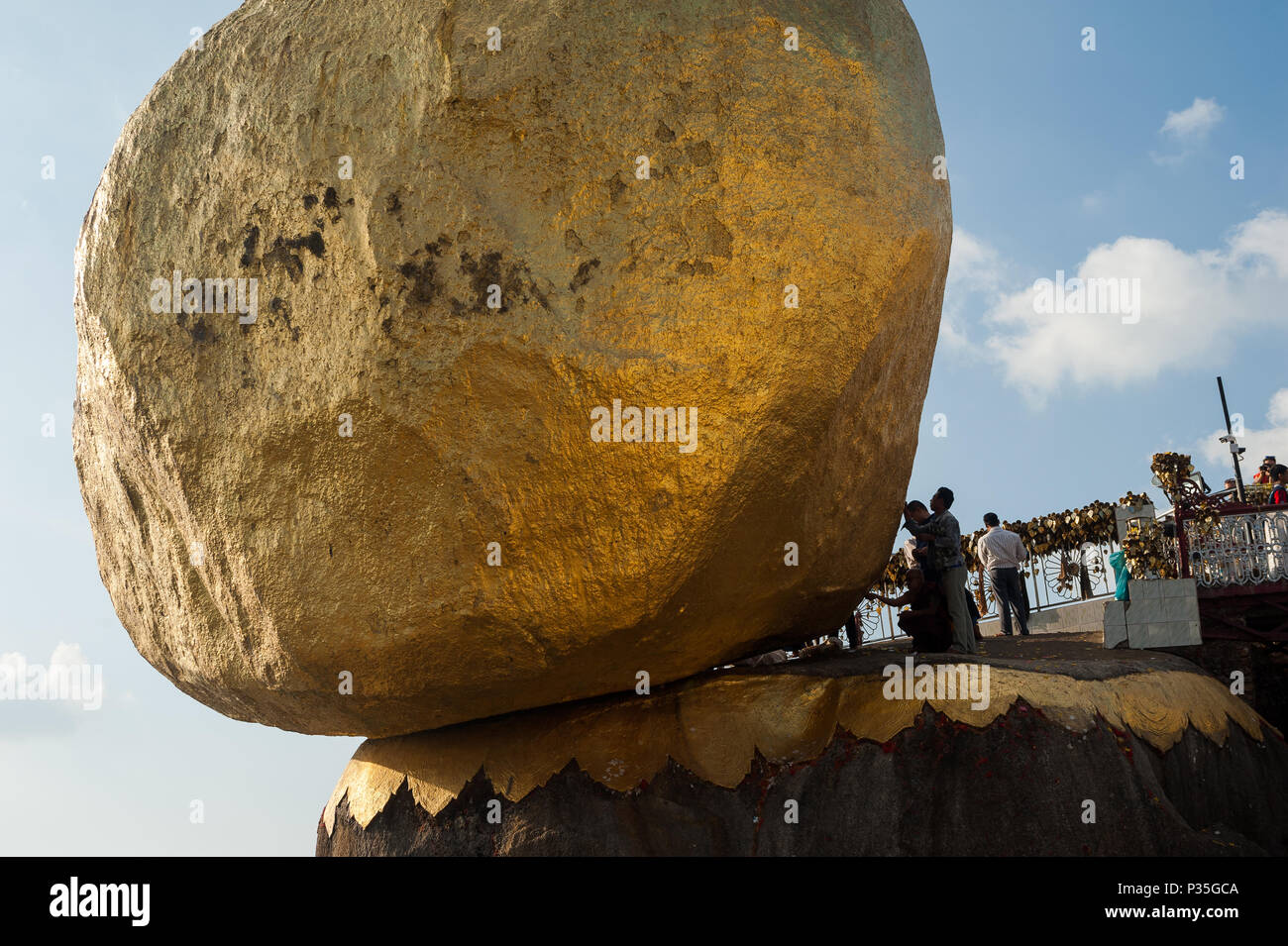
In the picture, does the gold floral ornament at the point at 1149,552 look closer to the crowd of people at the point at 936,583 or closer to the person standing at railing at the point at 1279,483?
the person standing at railing at the point at 1279,483

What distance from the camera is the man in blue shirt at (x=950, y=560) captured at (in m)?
7.34

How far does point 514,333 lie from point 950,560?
12.7ft

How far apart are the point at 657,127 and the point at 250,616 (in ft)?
10.6

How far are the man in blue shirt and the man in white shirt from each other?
298 cm

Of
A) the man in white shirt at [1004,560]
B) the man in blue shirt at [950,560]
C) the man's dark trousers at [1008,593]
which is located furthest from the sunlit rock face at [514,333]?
the man's dark trousers at [1008,593]

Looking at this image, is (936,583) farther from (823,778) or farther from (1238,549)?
(1238,549)

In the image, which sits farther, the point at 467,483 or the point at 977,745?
the point at 977,745

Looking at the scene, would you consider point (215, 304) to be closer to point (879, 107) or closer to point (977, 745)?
point (879, 107)

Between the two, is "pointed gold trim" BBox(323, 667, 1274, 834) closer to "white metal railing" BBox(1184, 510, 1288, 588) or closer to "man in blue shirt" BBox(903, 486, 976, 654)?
"man in blue shirt" BBox(903, 486, 976, 654)

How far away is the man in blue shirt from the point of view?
7340 millimetres

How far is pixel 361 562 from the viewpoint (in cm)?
520

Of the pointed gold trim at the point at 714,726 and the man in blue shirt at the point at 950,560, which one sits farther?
the man in blue shirt at the point at 950,560

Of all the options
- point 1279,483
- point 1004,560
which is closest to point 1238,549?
point 1279,483
